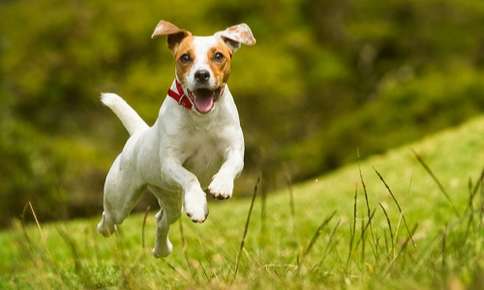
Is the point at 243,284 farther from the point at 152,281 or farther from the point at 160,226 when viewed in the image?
the point at 160,226

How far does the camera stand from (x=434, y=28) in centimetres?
3981

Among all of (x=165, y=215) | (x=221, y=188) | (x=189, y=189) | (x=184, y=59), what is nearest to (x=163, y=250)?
(x=165, y=215)

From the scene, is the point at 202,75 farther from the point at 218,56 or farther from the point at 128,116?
the point at 128,116

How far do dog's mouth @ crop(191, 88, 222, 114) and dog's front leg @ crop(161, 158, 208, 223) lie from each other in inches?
17.0

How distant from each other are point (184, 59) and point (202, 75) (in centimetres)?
29

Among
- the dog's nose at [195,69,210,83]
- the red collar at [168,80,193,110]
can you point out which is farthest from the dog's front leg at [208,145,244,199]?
the dog's nose at [195,69,210,83]

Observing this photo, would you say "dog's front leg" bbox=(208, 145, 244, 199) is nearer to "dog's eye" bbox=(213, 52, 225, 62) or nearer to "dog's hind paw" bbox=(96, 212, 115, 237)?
"dog's eye" bbox=(213, 52, 225, 62)

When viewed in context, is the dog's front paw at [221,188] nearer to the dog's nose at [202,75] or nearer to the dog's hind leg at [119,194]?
the dog's nose at [202,75]

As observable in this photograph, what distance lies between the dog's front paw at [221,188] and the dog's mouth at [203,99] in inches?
18.5

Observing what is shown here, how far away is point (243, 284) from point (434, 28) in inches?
1445

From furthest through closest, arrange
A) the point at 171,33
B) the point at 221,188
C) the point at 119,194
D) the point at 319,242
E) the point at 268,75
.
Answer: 1. the point at 268,75
2. the point at 319,242
3. the point at 119,194
4. the point at 171,33
5. the point at 221,188

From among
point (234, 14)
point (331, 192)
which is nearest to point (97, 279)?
point (331, 192)

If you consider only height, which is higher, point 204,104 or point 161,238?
point 204,104

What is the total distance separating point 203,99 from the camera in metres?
5.95
